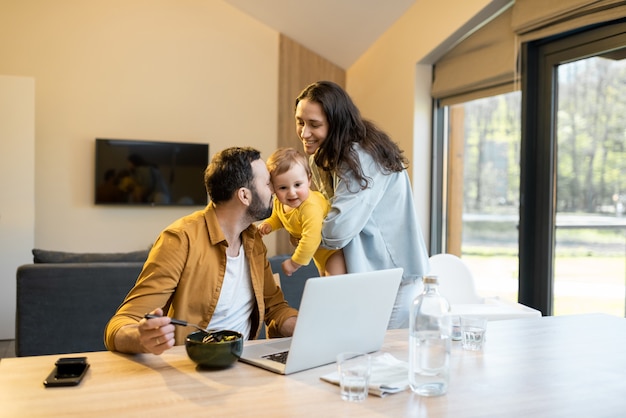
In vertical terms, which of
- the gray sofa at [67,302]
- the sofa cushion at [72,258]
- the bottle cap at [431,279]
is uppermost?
the bottle cap at [431,279]

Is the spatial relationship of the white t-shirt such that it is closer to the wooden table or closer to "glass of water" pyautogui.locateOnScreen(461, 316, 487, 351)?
the wooden table

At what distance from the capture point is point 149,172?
240 inches

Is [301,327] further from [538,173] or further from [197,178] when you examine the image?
[197,178]

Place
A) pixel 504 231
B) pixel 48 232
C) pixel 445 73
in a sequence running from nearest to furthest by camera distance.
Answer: pixel 504 231, pixel 445 73, pixel 48 232

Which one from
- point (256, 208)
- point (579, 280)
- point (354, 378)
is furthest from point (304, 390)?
point (579, 280)

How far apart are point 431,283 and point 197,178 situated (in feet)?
16.8

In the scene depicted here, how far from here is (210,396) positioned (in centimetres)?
130

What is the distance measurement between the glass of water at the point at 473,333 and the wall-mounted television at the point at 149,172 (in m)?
4.78

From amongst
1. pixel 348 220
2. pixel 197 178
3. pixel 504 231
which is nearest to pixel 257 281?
pixel 348 220

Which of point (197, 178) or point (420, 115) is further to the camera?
point (197, 178)

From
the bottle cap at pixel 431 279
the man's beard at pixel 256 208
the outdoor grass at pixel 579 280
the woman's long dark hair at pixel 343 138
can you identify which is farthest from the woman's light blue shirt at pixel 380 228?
the outdoor grass at pixel 579 280

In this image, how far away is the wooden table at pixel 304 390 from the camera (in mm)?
1225

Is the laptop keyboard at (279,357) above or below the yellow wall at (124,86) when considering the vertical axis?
below

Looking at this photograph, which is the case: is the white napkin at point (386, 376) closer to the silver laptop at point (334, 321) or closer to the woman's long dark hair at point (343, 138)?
the silver laptop at point (334, 321)
